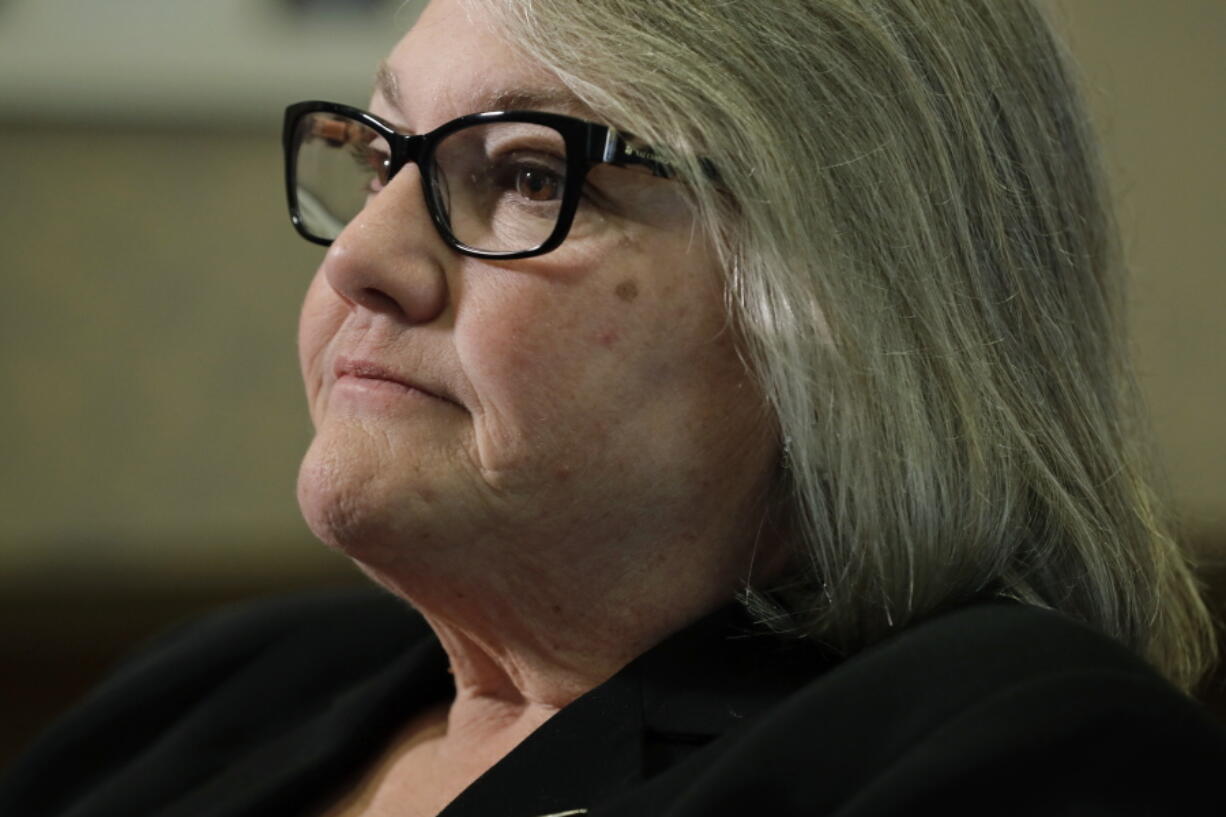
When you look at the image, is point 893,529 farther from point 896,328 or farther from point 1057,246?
point 1057,246

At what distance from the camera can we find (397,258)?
1112mm

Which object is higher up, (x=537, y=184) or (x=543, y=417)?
(x=537, y=184)

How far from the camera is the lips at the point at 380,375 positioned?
1126 mm

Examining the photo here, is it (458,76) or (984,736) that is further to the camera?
(458,76)

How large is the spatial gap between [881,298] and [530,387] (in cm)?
28

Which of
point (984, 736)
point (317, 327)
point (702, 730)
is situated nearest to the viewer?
point (984, 736)

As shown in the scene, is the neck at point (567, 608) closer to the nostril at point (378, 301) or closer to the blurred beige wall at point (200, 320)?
the nostril at point (378, 301)

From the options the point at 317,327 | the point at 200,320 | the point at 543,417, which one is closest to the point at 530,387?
the point at 543,417

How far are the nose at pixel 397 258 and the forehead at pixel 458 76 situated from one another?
6 centimetres

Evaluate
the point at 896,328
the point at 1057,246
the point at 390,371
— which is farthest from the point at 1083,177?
the point at 390,371

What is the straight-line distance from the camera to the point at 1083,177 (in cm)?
127

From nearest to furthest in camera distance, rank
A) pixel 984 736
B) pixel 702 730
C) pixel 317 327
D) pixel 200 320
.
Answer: pixel 984 736, pixel 702 730, pixel 317 327, pixel 200 320

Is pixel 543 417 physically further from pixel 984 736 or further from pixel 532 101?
pixel 984 736

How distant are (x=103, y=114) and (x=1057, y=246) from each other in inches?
86.5
